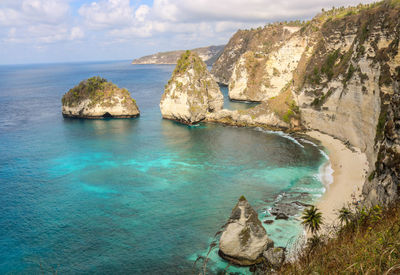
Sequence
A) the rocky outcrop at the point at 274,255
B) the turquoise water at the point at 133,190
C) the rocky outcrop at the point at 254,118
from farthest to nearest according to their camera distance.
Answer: the rocky outcrop at the point at 254,118 < the turquoise water at the point at 133,190 < the rocky outcrop at the point at 274,255

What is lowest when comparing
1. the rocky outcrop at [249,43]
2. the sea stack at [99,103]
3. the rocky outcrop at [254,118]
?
the rocky outcrop at [254,118]

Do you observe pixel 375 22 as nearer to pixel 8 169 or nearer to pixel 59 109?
pixel 8 169

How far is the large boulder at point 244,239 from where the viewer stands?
27.8 m

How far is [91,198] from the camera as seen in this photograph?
41469 mm

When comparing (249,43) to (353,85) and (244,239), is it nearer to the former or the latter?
(353,85)

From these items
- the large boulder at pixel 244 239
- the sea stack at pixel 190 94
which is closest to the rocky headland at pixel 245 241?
the large boulder at pixel 244 239

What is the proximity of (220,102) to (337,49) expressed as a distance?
35.8 metres

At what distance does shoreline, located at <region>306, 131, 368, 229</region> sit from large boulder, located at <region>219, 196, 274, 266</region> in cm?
819

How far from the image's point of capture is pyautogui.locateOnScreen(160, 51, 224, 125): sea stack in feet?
274

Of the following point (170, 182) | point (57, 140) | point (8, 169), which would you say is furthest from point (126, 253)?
point (57, 140)

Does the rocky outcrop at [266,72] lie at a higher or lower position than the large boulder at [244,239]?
higher

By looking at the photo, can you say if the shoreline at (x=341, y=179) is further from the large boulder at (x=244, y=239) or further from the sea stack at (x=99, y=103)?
the sea stack at (x=99, y=103)

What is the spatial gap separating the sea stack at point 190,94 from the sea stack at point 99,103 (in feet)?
42.5

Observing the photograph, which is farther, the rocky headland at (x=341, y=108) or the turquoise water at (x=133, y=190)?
the turquoise water at (x=133, y=190)
